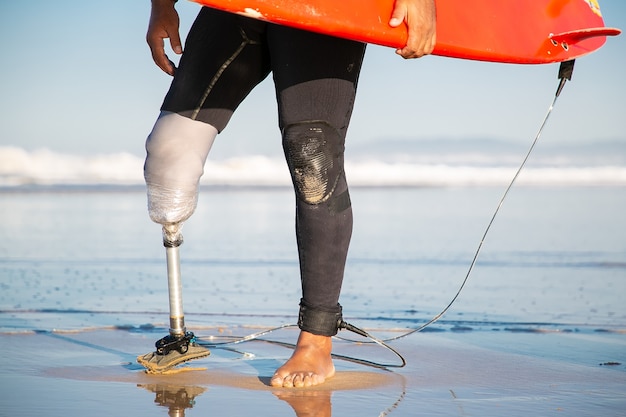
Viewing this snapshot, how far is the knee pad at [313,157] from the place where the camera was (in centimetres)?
279

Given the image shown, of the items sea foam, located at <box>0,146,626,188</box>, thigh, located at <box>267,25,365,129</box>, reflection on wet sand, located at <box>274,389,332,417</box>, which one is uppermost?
sea foam, located at <box>0,146,626,188</box>

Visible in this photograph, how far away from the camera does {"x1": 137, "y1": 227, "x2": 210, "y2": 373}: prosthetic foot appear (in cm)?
282

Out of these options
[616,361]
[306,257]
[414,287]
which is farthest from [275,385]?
[414,287]

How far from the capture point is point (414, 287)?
5.61 m

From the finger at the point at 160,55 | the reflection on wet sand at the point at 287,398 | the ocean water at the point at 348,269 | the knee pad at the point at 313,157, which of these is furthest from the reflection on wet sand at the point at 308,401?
the ocean water at the point at 348,269

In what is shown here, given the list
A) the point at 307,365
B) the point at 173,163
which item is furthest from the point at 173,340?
the point at 173,163

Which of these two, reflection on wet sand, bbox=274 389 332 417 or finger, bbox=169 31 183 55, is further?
finger, bbox=169 31 183 55

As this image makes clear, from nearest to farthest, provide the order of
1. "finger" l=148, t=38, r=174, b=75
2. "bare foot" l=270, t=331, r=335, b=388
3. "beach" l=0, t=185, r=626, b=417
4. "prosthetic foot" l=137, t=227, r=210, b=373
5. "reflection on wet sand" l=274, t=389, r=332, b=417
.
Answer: "reflection on wet sand" l=274, t=389, r=332, b=417 < "beach" l=0, t=185, r=626, b=417 < "bare foot" l=270, t=331, r=335, b=388 < "prosthetic foot" l=137, t=227, r=210, b=373 < "finger" l=148, t=38, r=174, b=75

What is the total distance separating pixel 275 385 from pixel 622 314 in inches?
101

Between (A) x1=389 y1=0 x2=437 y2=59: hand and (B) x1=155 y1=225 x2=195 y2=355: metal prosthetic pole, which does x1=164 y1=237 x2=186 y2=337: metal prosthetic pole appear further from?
(A) x1=389 y1=0 x2=437 y2=59: hand

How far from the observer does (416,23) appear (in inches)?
107

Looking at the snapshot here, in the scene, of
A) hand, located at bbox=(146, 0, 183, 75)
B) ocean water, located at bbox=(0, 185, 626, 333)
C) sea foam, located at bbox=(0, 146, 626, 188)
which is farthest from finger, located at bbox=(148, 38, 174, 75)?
sea foam, located at bbox=(0, 146, 626, 188)

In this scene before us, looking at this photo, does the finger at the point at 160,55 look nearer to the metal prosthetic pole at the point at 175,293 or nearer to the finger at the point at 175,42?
the finger at the point at 175,42

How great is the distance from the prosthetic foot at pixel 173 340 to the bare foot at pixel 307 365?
0.31 meters
